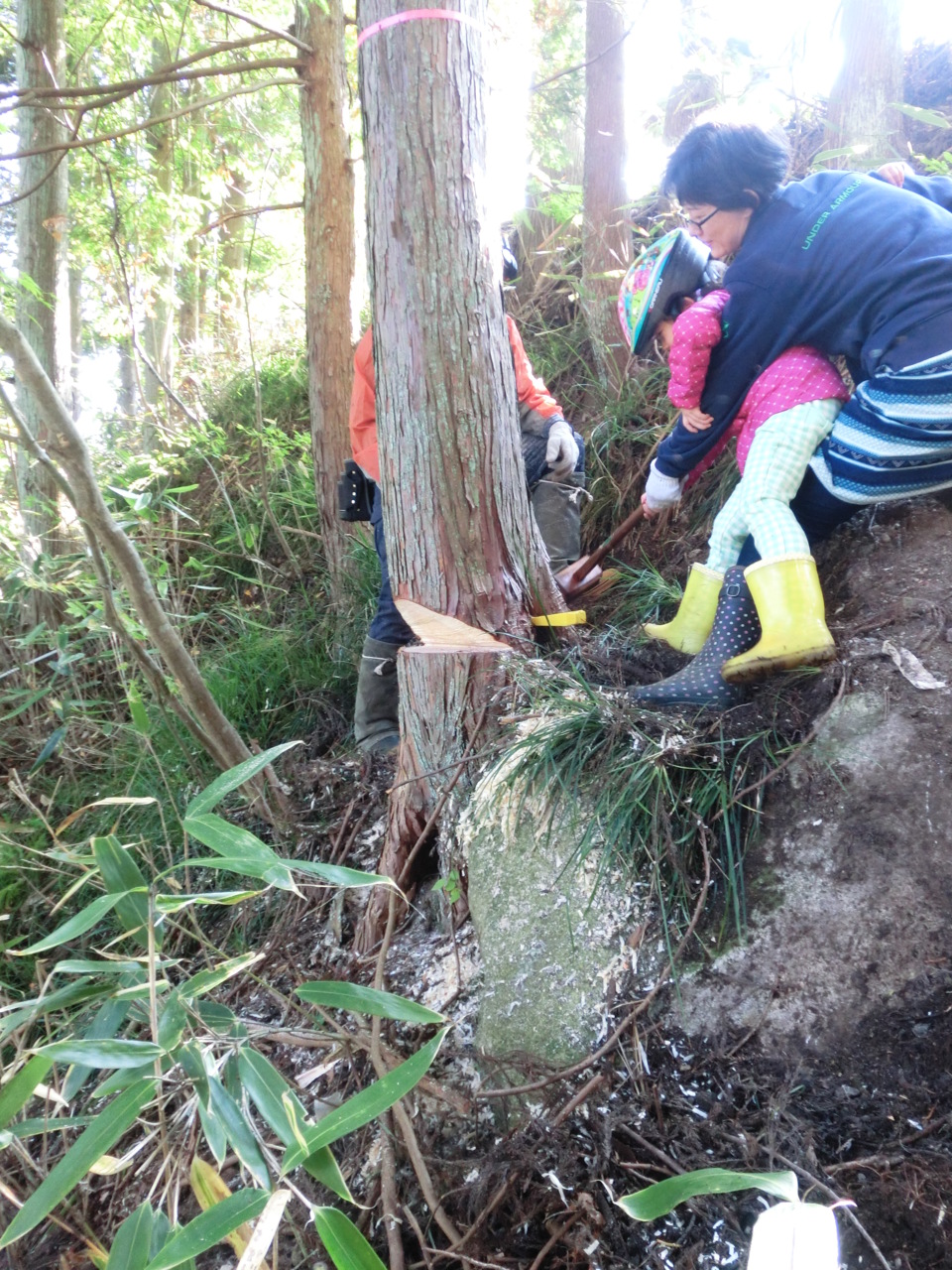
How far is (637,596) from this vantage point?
296 centimetres

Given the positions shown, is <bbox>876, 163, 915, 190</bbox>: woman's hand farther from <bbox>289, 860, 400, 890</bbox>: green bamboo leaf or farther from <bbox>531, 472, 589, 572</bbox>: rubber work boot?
<bbox>289, 860, 400, 890</bbox>: green bamboo leaf

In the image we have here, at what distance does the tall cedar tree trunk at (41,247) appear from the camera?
4328 millimetres

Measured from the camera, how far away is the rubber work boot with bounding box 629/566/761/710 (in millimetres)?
2066

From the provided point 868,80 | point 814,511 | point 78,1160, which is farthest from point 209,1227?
point 868,80

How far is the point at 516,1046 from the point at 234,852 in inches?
33.7

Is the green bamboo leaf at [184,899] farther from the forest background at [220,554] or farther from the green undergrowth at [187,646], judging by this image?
the green undergrowth at [187,646]

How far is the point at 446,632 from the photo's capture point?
2.34 metres

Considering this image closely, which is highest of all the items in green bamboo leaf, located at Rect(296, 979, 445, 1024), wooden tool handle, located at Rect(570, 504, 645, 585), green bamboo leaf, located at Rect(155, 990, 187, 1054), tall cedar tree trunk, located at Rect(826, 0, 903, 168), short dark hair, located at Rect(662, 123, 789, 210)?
tall cedar tree trunk, located at Rect(826, 0, 903, 168)

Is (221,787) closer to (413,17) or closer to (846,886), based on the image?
(846,886)

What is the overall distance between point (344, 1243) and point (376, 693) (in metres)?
2.18

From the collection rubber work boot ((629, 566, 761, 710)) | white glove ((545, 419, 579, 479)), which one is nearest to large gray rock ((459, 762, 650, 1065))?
rubber work boot ((629, 566, 761, 710))

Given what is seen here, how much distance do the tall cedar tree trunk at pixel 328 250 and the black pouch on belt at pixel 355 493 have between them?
594 millimetres

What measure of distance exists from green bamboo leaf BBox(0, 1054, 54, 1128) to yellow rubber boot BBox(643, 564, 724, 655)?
6.10ft

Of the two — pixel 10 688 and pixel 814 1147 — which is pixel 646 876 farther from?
pixel 10 688
